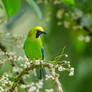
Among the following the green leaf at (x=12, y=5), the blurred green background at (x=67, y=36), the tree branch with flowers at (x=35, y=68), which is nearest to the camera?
the tree branch with flowers at (x=35, y=68)

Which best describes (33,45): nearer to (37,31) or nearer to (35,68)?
(37,31)

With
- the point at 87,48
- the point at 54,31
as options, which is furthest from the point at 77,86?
the point at 54,31

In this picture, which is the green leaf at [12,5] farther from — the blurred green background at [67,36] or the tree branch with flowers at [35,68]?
the blurred green background at [67,36]

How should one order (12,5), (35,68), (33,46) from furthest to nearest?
1. (33,46)
2. (12,5)
3. (35,68)

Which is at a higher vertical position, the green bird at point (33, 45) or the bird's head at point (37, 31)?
the bird's head at point (37, 31)

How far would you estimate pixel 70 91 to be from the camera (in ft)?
9.80

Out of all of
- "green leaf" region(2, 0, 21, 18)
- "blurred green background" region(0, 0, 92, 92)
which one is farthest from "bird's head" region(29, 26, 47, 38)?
"blurred green background" region(0, 0, 92, 92)

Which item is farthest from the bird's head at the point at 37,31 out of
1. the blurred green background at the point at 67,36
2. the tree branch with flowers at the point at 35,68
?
the blurred green background at the point at 67,36

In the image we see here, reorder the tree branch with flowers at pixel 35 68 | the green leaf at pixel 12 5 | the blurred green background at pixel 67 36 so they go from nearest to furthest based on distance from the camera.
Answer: the tree branch with flowers at pixel 35 68 < the green leaf at pixel 12 5 < the blurred green background at pixel 67 36

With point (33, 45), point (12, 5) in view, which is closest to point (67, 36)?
point (33, 45)

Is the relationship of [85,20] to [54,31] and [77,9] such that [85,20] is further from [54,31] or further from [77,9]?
[54,31]

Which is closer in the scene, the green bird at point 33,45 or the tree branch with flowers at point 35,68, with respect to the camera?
the tree branch with flowers at point 35,68

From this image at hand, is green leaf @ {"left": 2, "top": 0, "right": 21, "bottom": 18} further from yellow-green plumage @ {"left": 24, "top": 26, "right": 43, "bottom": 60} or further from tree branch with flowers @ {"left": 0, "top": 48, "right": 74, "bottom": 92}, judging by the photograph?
tree branch with flowers @ {"left": 0, "top": 48, "right": 74, "bottom": 92}

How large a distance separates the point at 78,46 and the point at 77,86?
0.37 metres
